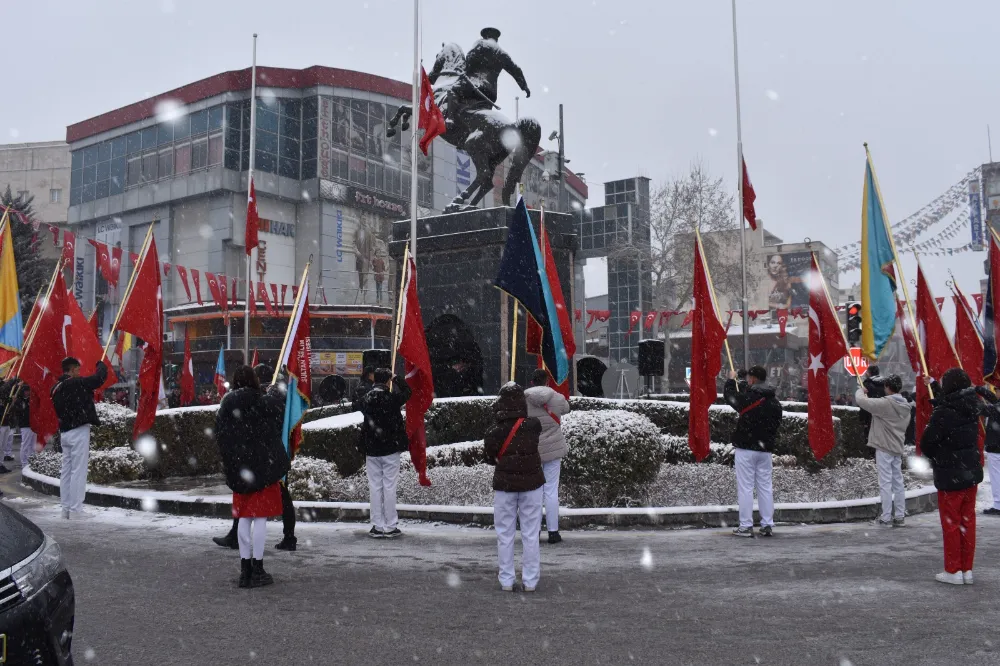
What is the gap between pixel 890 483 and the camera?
33.3 ft

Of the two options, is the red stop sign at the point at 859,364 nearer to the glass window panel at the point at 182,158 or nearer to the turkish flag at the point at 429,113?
the turkish flag at the point at 429,113

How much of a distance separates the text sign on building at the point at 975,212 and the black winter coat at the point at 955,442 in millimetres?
80373

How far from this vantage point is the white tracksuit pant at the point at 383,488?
30.3 feet

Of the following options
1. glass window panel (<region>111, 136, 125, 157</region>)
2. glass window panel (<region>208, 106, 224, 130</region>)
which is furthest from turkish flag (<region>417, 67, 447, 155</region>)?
glass window panel (<region>111, 136, 125, 157</region>)

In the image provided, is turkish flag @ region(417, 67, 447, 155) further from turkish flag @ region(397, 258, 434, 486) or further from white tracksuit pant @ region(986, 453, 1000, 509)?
white tracksuit pant @ region(986, 453, 1000, 509)

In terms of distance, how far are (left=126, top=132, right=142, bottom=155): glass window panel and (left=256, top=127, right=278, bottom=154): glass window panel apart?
883 centimetres

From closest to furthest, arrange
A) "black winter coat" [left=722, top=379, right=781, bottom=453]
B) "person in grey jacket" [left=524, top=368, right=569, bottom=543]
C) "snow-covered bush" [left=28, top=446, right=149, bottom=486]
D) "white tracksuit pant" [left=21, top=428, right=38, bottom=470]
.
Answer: "person in grey jacket" [left=524, top=368, right=569, bottom=543] < "black winter coat" [left=722, top=379, right=781, bottom=453] < "snow-covered bush" [left=28, top=446, right=149, bottom=486] < "white tracksuit pant" [left=21, top=428, right=38, bottom=470]

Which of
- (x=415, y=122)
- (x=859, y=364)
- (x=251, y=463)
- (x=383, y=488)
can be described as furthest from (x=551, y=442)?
(x=859, y=364)

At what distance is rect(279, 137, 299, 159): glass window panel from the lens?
1959 inches

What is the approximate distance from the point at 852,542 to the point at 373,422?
4.90m

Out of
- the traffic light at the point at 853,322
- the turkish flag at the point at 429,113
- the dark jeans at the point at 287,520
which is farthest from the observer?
the traffic light at the point at 853,322

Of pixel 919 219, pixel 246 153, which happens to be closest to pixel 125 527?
pixel 246 153

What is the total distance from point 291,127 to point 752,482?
44.9 metres

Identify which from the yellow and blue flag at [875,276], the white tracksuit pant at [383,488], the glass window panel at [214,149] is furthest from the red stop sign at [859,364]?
the glass window panel at [214,149]
